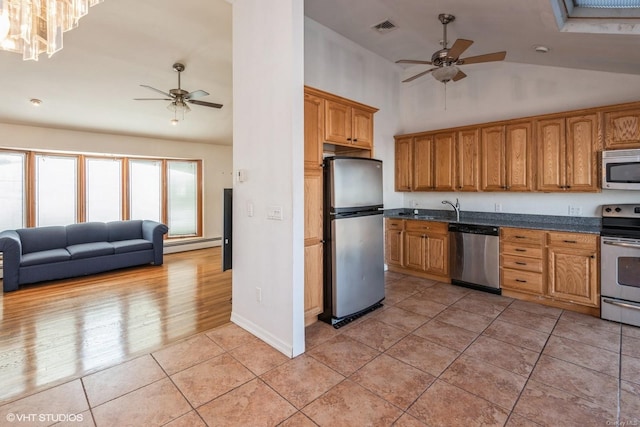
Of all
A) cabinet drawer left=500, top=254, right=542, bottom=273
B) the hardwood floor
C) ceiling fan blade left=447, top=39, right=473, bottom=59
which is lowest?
the hardwood floor

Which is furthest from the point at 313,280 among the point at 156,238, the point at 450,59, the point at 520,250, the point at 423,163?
the point at 156,238

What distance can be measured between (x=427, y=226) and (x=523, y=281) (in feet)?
4.51

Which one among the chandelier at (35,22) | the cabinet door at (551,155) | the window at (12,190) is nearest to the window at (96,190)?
the window at (12,190)

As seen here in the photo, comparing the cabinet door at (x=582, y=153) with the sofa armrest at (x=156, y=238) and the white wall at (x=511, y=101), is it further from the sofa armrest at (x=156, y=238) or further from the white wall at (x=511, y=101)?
the sofa armrest at (x=156, y=238)

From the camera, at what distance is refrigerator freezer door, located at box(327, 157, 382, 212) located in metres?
2.99

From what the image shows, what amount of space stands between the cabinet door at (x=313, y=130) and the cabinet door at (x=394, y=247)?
94.3 inches

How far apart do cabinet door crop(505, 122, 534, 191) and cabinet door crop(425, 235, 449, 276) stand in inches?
45.0

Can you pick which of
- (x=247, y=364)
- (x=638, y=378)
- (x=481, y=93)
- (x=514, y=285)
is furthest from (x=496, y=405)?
(x=481, y=93)

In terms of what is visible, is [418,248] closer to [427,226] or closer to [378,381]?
[427,226]

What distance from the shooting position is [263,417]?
1.79 metres

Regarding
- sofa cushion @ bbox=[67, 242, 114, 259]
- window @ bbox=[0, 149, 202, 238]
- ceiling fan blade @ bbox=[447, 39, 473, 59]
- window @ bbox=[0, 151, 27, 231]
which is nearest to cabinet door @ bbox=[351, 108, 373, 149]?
ceiling fan blade @ bbox=[447, 39, 473, 59]

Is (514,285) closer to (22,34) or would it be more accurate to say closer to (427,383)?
(427,383)

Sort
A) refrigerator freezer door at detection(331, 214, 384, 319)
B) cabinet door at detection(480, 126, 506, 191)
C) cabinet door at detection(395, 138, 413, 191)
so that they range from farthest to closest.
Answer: cabinet door at detection(395, 138, 413, 191), cabinet door at detection(480, 126, 506, 191), refrigerator freezer door at detection(331, 214, 384, 319)

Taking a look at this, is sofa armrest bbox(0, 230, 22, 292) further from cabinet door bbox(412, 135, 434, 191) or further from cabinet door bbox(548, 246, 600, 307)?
cabinet door bbox(548, 246, 600, 307)
